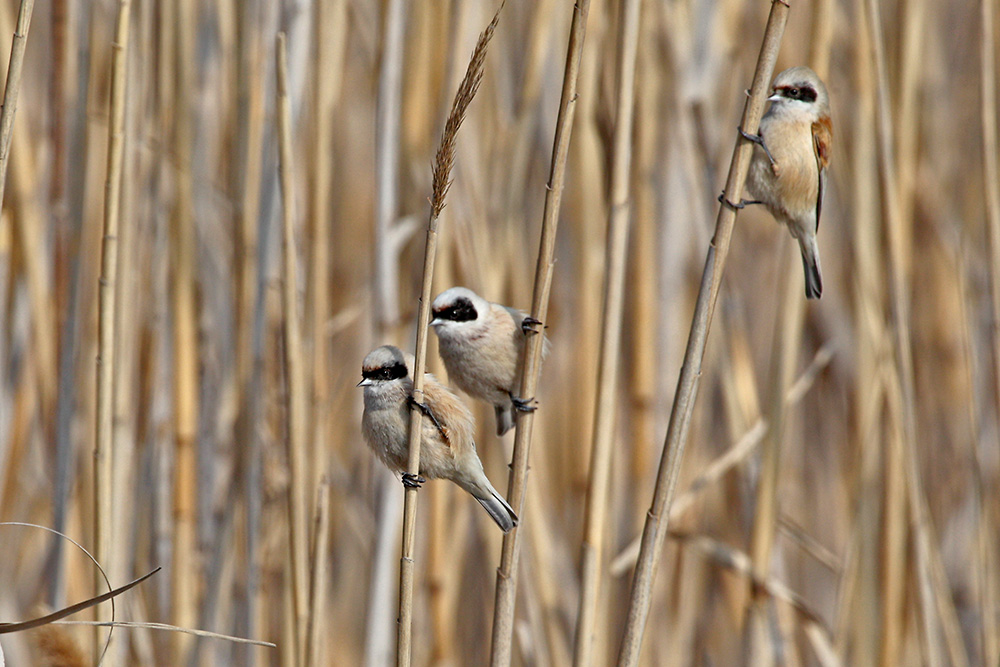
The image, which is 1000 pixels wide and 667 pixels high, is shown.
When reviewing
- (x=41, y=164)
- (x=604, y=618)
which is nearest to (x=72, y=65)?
(x=41, y=164)

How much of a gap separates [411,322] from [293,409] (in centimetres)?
50

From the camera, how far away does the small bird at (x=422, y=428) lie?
0.93m

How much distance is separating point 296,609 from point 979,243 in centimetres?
173

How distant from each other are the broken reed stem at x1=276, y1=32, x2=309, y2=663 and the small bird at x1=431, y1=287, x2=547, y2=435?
186 mm

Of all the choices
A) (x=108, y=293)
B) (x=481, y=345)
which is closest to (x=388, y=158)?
(x=481, y=345)

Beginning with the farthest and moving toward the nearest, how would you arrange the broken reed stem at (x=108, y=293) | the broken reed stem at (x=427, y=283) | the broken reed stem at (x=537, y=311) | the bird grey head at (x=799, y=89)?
the bird grey head at (x=799, y=89), the broken reed stem at (x=108, y=293), the broken reed stem at (x=537, y=311), the broken reed stem at (x=427, y=283)

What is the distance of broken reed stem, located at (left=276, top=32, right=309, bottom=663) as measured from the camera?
102 cm

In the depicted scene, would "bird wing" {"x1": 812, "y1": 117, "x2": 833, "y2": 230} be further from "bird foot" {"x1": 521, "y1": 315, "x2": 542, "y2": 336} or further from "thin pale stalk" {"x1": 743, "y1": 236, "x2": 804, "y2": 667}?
"bird foot" {"x1": 521, "y1": 315, "x2": 542, "y2": 336}

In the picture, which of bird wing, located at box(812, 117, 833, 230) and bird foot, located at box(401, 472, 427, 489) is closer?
bird foot, located at box(401, 472, 427, 489)

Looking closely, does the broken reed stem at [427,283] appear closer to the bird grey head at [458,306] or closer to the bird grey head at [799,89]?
the bird grey head at [458,306]

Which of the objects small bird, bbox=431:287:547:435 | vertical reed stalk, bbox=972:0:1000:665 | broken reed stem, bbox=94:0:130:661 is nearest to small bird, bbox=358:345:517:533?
small bird, bbox=431:287:547:435

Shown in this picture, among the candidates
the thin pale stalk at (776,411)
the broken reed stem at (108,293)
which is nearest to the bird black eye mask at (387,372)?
the broken reed stem at (108,293)

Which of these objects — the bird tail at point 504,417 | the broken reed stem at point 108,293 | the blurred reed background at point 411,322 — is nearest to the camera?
the broken reed stem at point 108,293

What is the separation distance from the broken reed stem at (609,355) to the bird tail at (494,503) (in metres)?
0.12
